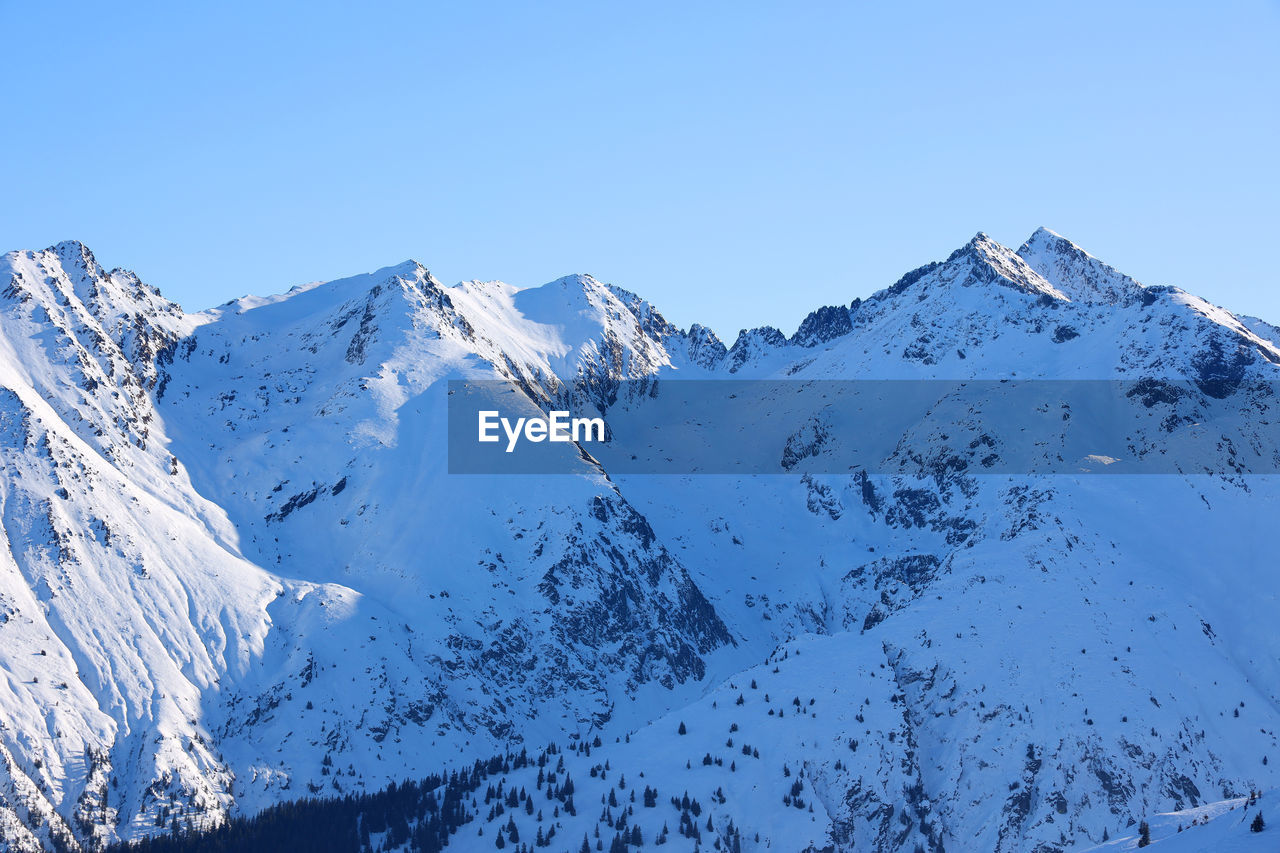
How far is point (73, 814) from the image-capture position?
14112cm

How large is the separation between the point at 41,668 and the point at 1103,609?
140 m

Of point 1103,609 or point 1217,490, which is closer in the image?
point 1103,609

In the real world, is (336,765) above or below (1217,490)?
below

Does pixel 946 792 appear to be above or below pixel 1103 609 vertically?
below

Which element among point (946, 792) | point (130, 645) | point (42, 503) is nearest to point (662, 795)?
point (946, 792)

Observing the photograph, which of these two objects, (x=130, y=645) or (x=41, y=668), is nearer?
(x=41, y=668)

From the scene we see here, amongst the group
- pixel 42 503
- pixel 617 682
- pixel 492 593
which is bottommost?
pixel 617 682

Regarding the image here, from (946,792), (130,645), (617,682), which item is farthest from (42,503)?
(946,792)

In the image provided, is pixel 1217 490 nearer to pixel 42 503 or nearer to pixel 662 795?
pixel 662 795

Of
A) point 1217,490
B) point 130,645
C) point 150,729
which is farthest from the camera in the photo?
point 1217,490

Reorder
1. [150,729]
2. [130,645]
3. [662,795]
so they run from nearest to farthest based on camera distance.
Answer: [662,795] → [150,729] → [130,645]

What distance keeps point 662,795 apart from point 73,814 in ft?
227

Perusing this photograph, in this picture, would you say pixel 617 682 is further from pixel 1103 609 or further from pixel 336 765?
pixel 1103 609

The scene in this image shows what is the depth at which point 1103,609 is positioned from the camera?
535 ft
